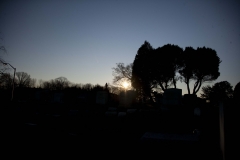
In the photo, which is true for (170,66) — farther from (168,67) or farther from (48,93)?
(48,93)

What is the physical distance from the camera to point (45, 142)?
14.2 ft

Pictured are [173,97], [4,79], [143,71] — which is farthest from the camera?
[143,71]

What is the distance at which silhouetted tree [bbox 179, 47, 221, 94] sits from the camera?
86.3 ft

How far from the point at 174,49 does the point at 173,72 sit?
464cm

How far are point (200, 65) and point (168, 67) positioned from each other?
580cm

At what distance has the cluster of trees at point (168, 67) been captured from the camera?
26469 millimetres

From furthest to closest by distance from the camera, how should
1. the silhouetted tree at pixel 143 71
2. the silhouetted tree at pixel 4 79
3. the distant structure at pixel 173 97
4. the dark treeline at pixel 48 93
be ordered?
the silhouetted tree at pixel 143 71 → the dark treeline at pixel 48 93 → the distant structure at pixel 173 97 → the silhouetted tree at pixel 4 79

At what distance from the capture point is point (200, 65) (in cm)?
2652

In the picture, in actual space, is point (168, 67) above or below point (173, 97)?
above

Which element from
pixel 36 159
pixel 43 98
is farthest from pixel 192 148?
pixel 43 98

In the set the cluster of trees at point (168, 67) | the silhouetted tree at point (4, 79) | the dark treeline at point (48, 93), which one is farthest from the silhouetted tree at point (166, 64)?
the silhouetted tree at point (4, 79)

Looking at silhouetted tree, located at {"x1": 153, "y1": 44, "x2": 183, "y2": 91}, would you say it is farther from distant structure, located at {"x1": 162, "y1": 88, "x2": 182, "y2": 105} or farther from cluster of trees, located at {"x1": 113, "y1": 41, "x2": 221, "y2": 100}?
distant structure, located at {"x1": 162, "y1": 88, "x2": 182, "y2": 105}

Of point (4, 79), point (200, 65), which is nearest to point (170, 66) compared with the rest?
point (200, 65)

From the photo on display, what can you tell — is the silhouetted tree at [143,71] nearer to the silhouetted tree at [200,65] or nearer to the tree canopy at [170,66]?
the tree canopy at [170,66]
